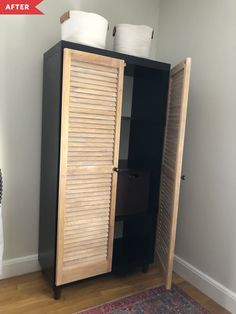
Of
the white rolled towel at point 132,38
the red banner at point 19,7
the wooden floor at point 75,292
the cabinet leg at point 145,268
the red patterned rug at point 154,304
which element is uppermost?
the red banner at point 19,7

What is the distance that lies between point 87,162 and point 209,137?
0.93 m

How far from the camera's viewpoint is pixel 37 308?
5.99 ft

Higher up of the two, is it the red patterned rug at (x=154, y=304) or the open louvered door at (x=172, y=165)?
the open louvered door at (x=172, y=165)

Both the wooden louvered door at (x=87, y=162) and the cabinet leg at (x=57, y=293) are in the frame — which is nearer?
the wooden louvered door at (x=87, y=162)

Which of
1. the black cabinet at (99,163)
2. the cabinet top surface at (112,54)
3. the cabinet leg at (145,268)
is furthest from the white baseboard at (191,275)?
the cabinet top surface at (112,54)

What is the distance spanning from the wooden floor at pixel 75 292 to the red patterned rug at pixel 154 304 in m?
0.06

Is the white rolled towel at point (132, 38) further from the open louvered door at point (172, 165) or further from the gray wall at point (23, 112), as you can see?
the gray wall at point (23, 112)

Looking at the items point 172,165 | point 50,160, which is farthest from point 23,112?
point 172,165

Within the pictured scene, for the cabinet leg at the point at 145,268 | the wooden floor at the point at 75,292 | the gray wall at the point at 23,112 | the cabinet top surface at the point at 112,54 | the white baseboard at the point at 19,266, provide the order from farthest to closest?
1. the cabinet leg at the point at 145,268
2. the white baseboard at the point at 19,266
3. the gray wall at the point at 23,112
4. the wooden floor at the point at 75,292
5. the cabinet top surface at the point at 112,54

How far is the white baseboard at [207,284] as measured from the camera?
1.92 m

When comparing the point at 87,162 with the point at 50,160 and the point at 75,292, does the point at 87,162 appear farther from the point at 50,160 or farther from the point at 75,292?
the point at 75,292

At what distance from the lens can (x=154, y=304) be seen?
1.92 meters

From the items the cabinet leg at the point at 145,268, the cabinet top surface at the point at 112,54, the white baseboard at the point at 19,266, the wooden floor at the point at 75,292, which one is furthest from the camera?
the cabinet leg at the point at 145,268

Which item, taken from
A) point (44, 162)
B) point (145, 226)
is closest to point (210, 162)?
point (145, 226)
